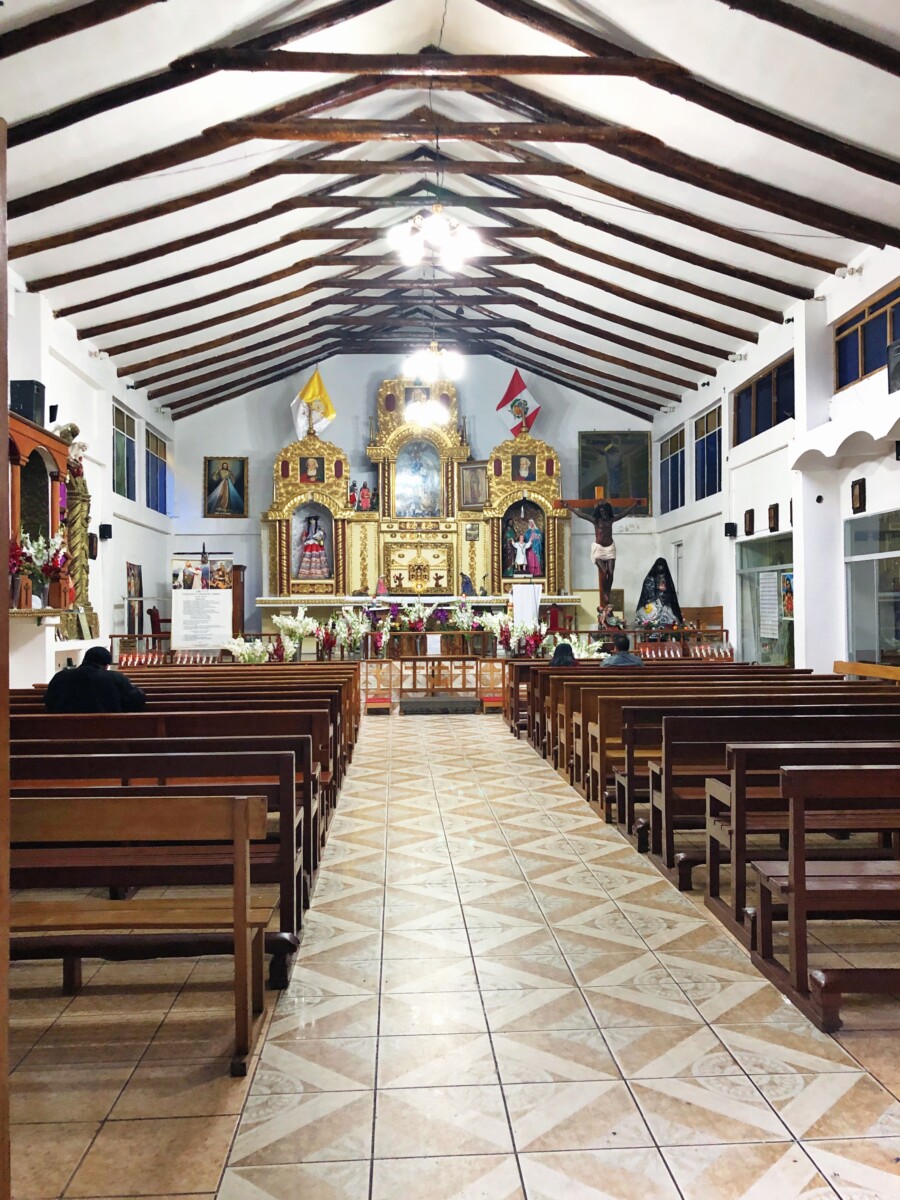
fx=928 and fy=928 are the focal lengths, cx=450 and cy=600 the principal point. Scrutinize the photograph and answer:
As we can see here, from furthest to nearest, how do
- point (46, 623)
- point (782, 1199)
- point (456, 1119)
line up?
point (46, 623) < point (456, 1119) < point (782, 1199)

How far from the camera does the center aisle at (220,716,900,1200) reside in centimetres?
231

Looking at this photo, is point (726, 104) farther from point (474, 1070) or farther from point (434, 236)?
point (474, 1070)

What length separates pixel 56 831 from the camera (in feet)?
9.36

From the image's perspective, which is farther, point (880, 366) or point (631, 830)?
point (880, 366)

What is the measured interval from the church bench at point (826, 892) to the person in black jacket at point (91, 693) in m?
3.71

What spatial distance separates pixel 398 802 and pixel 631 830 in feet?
6.22

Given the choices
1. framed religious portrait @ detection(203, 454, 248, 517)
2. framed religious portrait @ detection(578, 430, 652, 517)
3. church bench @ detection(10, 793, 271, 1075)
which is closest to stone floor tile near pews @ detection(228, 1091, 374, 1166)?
church bench @ detection(10, 793, 271, 1075)

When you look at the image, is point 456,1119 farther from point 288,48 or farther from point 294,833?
point 288,48

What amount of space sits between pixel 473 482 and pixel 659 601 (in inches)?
211

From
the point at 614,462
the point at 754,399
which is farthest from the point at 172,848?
the point at 614,462

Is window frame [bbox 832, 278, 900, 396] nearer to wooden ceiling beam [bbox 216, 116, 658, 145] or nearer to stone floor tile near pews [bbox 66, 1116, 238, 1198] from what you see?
wooden ceiling beam [bbox 216, 116, 658, 145]

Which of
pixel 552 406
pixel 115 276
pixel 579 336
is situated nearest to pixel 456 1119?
pixel 115 276

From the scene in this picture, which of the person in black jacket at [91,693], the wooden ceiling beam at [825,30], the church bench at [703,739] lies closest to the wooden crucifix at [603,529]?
the wooden ceiling beam at [825,30]

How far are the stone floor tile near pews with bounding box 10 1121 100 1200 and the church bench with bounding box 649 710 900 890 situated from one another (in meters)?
3.03
